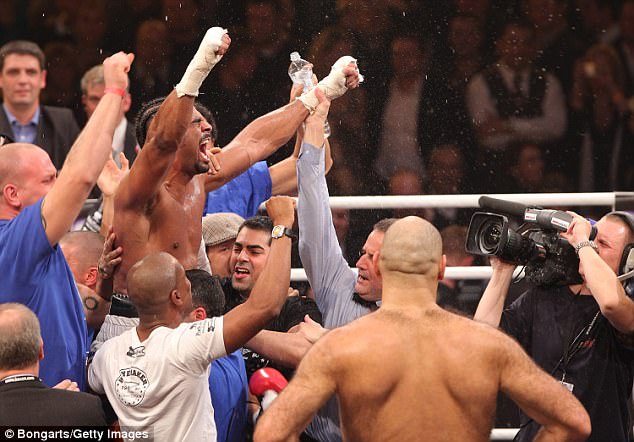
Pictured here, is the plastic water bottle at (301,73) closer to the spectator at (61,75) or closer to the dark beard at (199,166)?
the dark beard at (199,166)

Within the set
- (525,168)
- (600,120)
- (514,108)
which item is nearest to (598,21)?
(600,120)

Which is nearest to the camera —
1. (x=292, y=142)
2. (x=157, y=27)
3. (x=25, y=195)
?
(x=25, y=195)

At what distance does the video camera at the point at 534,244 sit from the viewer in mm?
3338

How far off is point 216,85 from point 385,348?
3428 millimetres

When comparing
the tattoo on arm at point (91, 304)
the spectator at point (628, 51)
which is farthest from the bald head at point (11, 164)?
the spectator at point (628, 51)

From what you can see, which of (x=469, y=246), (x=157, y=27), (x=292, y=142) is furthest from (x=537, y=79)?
(x=469, y=246)

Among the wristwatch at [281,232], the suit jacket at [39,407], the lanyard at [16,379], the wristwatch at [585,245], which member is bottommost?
the suit jacket at [39,407]

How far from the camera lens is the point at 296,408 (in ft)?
7.98

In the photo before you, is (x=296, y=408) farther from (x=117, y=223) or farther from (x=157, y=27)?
(x=157, y=27)

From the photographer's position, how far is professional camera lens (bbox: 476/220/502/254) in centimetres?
337

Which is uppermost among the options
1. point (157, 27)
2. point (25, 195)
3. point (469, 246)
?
point (157, 27)

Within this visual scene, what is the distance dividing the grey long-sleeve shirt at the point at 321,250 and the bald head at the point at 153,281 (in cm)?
56

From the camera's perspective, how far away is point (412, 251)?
2.56 m

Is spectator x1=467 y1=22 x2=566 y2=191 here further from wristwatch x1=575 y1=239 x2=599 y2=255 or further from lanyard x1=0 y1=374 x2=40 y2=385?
lanyard x1=0 y1=374 x2=40 y2=385
